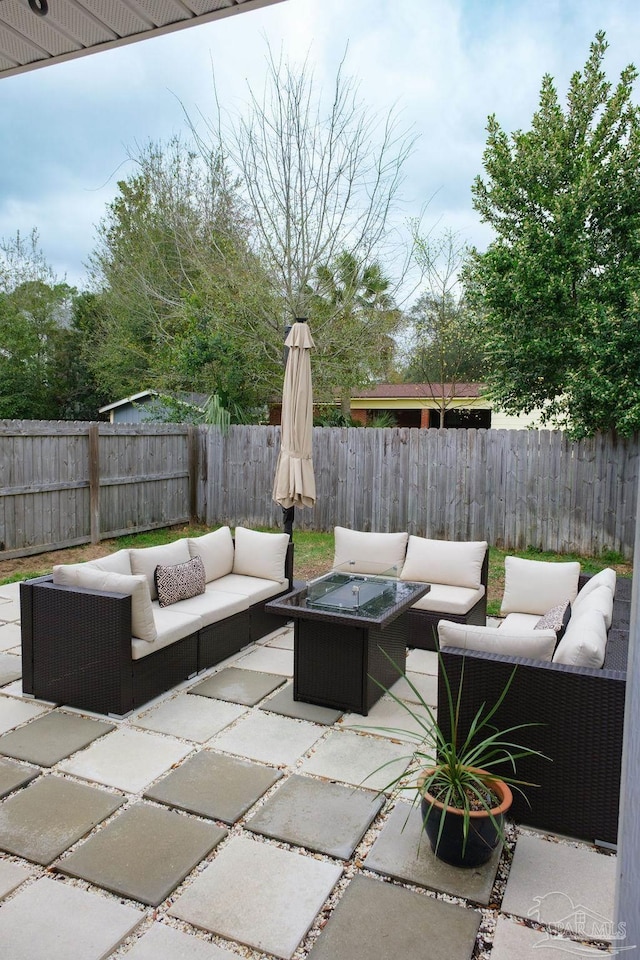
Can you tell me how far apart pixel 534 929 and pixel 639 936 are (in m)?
1.93

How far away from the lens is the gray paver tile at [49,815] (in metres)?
2.65

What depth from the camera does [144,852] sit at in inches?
104

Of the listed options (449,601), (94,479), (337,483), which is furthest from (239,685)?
(337,483)

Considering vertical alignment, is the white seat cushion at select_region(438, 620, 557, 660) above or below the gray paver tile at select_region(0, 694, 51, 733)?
above

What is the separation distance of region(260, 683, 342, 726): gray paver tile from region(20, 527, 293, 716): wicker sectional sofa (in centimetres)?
69

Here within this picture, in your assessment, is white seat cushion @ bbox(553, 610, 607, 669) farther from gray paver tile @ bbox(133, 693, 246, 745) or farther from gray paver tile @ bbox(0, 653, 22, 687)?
gray paver tile @ bbox(0, 653, 22, 687)

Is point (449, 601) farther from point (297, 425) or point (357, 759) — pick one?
point (297, 425)

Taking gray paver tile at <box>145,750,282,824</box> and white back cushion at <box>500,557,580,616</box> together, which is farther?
white back cushion at <box>500,557,580,616</box>

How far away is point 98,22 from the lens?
2.01 m

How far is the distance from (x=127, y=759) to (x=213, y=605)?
154 cm

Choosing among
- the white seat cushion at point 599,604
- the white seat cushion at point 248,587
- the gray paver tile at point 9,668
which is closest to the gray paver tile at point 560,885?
the white seat cushion at point 599,604

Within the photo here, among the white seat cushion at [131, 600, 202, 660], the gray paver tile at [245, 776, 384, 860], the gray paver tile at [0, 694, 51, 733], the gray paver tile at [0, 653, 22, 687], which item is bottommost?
the gray paver tile at [0, 694, 51, 733]

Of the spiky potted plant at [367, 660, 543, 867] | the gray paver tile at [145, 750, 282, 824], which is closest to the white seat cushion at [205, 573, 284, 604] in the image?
the gray paver tile at [145, 750, 282, 824]

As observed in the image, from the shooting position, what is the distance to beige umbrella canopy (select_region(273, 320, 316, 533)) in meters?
5.86
